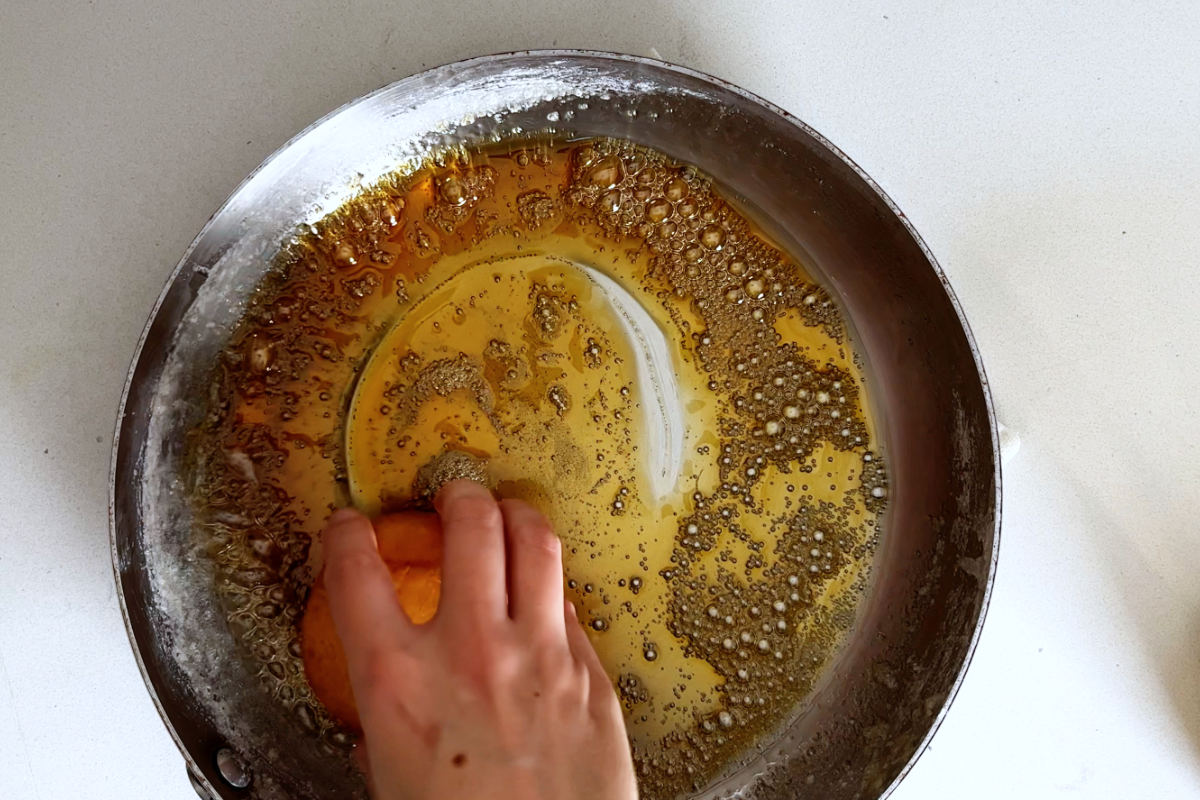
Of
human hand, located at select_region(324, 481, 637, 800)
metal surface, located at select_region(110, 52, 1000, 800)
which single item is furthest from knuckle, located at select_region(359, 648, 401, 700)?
metal surface, located at select_region(110, 52, 1000, 800)

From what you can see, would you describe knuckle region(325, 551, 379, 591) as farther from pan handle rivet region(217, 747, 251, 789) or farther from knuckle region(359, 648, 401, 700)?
pan handle rivet region(217, 747, 251, 789)

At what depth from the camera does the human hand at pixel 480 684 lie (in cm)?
38

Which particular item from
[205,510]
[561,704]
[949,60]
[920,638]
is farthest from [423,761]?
[949,60]

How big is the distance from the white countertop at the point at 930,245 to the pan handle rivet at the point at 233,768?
8 centimetres

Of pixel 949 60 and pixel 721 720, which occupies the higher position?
pixel 949 60

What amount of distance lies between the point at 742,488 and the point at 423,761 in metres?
0.28

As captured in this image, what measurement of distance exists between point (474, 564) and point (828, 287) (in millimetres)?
322

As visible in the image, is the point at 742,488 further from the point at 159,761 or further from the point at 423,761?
the point at 159,761

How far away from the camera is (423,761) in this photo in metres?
0.38

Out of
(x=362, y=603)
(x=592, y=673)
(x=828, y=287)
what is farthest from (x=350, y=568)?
(x=828, y=287)

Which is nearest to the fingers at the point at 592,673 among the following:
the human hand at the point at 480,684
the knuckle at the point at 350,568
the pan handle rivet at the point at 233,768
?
the human hand at the point at 480,684

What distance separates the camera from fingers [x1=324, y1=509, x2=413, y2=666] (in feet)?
1.31

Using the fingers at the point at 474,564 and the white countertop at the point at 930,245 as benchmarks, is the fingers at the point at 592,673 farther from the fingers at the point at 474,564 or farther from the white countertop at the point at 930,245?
the white countertop at the point at 930,245

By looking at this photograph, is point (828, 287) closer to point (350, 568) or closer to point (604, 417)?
point (604, 417)
